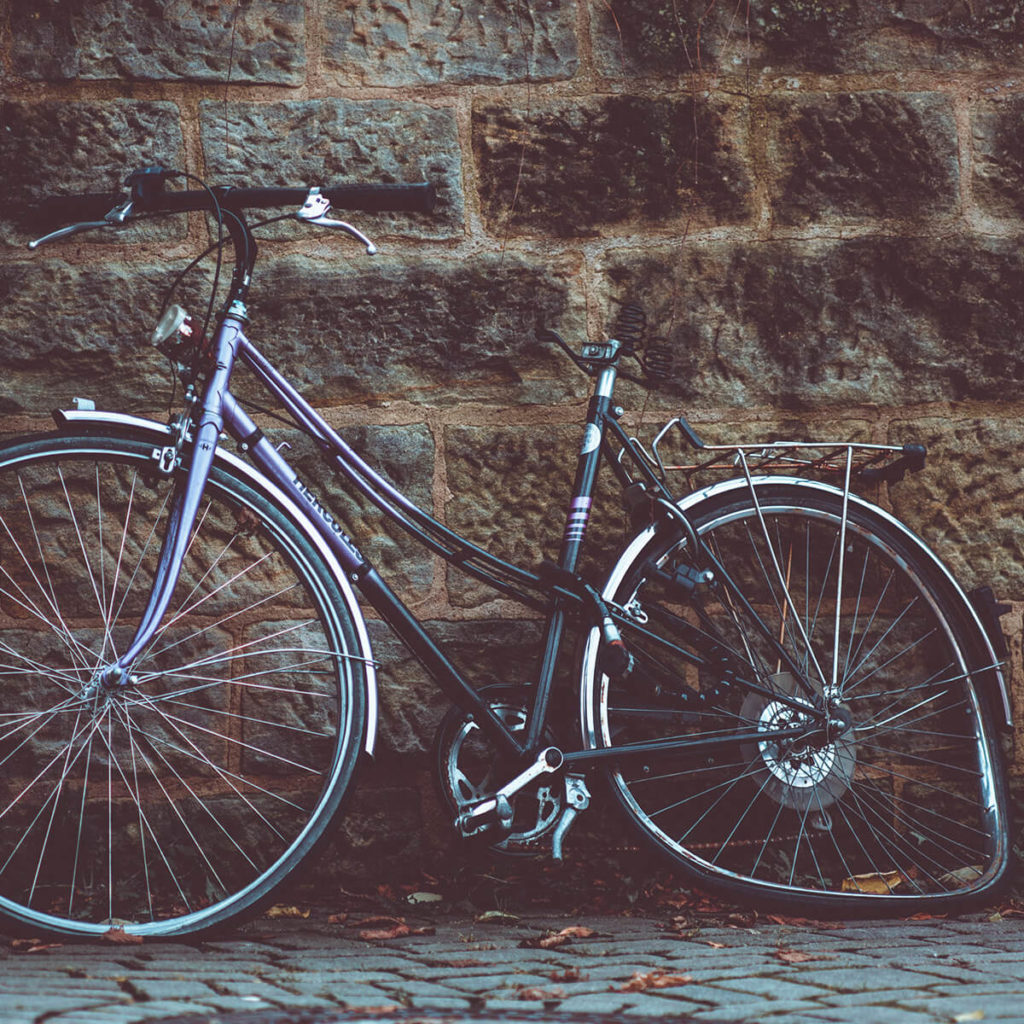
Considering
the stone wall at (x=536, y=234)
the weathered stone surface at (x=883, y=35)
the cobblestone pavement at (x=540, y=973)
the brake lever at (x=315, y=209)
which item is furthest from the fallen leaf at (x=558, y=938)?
the weathered stone surface at (x=883, y=35)

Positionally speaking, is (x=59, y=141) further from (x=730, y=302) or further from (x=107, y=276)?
(x=730, y=302)

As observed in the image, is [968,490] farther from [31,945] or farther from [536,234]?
[31,945]

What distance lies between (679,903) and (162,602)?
1421 millimetres

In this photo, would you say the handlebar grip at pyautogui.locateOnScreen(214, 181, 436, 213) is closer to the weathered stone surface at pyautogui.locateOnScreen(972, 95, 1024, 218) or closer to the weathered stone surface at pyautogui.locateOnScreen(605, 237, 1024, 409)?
the weathered stone surface at pyautogui.locateOnScreen(605, 237, 1024, 409)

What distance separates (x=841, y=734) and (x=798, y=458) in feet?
2.44

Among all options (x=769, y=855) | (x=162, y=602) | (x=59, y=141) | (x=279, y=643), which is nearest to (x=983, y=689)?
(x=769, y=855)

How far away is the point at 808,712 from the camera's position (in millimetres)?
2566

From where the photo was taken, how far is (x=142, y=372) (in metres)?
2.83

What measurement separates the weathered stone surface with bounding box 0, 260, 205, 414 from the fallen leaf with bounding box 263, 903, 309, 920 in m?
1.25

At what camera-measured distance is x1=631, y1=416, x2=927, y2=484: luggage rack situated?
2621 millimetres

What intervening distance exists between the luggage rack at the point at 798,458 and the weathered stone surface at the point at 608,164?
59 centimetres

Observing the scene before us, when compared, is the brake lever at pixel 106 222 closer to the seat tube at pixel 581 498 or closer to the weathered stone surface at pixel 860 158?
the seat tube at pixel 581 498

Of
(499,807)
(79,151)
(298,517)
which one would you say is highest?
(79,151)

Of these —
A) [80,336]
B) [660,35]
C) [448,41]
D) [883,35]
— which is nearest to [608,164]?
[660,35]
